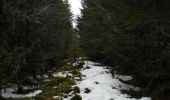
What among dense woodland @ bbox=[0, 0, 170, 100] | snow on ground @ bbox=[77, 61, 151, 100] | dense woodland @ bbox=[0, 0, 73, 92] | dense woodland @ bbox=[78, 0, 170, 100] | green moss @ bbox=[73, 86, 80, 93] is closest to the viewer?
dense woodland @ bbox=[78, 0, 170, 100]

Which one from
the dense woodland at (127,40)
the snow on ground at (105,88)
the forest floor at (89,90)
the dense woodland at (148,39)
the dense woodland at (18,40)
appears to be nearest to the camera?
the dense woodland at (148,39)

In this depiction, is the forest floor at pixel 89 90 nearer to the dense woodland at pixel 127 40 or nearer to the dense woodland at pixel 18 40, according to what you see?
the dense woodland at pixel 127 40

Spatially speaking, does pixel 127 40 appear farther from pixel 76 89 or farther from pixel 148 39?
pixel 76 89

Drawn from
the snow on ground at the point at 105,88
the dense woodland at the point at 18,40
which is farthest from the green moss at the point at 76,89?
the dense woodland at the point at 18,40

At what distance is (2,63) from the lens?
14344 mm

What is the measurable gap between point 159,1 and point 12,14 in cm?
688

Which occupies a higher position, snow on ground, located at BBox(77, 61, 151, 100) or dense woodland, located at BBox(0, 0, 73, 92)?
dense woodland, located at BBox(0, 0, 73, 92)

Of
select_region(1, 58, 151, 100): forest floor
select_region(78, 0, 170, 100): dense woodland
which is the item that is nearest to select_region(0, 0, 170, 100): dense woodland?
select_region(78, 0, 170, 100): dense woodland

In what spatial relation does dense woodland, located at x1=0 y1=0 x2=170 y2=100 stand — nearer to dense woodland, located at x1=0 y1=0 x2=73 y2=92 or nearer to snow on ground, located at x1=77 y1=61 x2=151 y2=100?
dense woodland, located at x1=0 y1=0 x2=73 y2=92

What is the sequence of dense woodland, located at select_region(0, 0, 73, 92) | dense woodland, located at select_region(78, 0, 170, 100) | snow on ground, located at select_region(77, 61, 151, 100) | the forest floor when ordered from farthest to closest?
the forest floor
snow on ground, located at select_region(77, 61, 151, 100)
dense woodland, located at select_region(0, 0, 73, 92)
dense woodland, located at select_region(78, 0, 170, 100)

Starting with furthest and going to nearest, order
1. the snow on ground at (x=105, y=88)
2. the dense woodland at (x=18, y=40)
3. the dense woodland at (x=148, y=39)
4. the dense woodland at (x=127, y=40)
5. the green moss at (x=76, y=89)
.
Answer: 1. the green moss at (x=76, y=89)
2. the snow on ground at (x=105, y=88)
3. the dense woodland at (x=18, y=40)
4. the dense woodland at (x=127, y=40)
5. the dense woodland at (x=148, y=39)

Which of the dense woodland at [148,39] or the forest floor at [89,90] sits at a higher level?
the dense woodland at [148,39]

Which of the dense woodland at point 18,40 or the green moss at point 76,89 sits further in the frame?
the green moss at point 76,89

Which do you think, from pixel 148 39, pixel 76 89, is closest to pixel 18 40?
→ pixel 76 89
